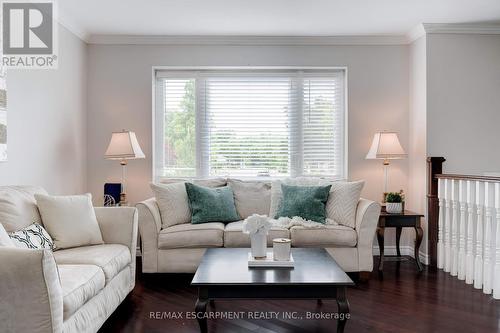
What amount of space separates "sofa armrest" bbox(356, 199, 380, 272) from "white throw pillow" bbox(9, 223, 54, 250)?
264 cm

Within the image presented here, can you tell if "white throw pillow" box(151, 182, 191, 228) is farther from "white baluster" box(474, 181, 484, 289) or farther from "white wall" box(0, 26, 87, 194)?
"white baluster" box(474, 181, 484, 289)

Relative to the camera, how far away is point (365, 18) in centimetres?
441

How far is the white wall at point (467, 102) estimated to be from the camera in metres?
4.66

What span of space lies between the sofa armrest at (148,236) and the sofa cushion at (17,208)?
3.41ft

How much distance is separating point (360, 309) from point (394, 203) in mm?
1555

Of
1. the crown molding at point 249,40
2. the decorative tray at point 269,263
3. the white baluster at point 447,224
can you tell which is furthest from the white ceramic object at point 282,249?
the crown molding at point 249,40

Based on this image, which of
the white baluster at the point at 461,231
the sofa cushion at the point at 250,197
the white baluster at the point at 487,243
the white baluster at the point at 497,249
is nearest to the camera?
the white baluster at the point at 497,249

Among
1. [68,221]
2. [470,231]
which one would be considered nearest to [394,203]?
[470,231]

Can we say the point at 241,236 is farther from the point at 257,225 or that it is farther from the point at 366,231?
the point at 366,231

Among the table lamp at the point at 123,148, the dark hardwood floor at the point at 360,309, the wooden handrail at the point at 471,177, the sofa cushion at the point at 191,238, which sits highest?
the table lamp at the point at 123,148

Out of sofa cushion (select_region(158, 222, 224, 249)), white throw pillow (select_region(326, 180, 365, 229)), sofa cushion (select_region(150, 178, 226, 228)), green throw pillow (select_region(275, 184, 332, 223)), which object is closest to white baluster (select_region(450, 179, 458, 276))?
white throw pillow (select_region(326, 180, 365, 229))

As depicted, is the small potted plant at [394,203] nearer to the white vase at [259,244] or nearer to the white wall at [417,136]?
the white wall at [417,136]

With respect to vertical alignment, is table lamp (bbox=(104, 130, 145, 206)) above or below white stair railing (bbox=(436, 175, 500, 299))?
above

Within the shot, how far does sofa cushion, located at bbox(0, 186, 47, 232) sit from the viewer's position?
278 cm
